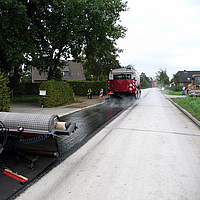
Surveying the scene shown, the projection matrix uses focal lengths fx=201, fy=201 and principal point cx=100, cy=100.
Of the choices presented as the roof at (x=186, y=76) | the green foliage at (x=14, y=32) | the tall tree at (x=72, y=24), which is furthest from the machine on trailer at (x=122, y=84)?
the roof at (x=186, y=76)

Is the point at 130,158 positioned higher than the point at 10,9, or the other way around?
the point at 10,9

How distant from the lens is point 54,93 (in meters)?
14.5

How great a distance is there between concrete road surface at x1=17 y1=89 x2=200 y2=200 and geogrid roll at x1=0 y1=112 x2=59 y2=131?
0.86 meters

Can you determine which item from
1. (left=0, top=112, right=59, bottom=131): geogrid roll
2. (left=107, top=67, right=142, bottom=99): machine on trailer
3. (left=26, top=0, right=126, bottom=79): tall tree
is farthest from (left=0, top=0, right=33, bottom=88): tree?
(left=0, top=112, right=59, bottom=131): geogrid roll

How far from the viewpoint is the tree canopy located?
12.7 m

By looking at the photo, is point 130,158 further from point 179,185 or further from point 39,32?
point 39,32

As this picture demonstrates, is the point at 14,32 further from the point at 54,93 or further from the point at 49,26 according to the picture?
the point at 54,93

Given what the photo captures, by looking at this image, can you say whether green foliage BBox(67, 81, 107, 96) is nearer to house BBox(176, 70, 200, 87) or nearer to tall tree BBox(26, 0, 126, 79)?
tall tree BBox(26, 0, 126, 79)

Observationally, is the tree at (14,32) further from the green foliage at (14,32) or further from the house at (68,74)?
the house at (68,74)

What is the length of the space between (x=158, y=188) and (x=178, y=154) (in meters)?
1.87

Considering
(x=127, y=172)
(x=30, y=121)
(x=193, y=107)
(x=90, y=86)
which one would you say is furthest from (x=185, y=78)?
(x=30, y=121)

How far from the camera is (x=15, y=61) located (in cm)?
1312

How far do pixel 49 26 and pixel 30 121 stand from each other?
1249cm

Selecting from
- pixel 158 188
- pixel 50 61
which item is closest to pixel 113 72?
pixel 50 61
